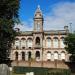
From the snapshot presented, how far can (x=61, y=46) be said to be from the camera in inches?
3152

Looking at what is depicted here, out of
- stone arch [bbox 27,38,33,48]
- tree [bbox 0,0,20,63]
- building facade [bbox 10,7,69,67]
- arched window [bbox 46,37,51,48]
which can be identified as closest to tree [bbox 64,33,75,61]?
building facade [bbox 10,7,69,67]

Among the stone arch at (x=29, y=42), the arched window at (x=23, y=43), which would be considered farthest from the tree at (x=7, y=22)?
the arched window at (x=23, y=43)

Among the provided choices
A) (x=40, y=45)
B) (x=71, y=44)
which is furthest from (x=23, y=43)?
(x=71, y=44)

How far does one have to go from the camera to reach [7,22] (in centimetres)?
3159

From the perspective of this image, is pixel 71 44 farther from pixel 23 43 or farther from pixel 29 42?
pixel 23 43

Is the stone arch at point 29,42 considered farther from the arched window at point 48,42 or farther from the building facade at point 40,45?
the arched window at point 48,42

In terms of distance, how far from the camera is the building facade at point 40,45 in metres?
77.9

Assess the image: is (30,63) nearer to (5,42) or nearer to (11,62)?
(11,62)

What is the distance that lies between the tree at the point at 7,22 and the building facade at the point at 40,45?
144 ft

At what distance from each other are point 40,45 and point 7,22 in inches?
1823

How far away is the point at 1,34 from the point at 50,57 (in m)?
48.7

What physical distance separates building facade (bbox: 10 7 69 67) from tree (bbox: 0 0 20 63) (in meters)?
43.8

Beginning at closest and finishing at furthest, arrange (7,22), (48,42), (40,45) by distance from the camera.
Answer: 1. (7,22)
2. (40,45)
3. (48,42)

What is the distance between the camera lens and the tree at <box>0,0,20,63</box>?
3158 centimetres
